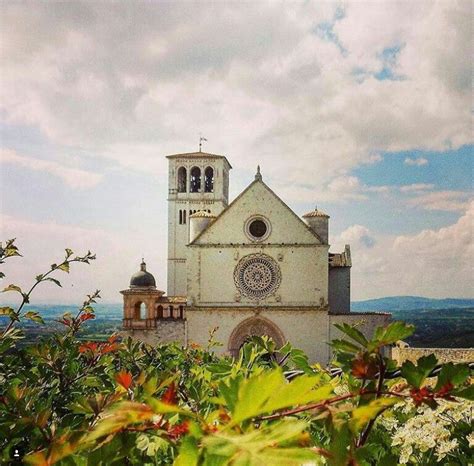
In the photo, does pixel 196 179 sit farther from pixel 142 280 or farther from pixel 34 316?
pixel 34 316

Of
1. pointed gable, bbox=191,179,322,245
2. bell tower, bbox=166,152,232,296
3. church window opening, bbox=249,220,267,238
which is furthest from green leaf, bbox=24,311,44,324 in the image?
bell tower, bbox=166,152,232,296

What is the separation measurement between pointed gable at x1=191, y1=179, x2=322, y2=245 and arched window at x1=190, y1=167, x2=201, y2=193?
868 cm

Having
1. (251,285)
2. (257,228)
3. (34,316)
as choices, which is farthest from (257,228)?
(34,316)

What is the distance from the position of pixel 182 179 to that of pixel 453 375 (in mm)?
30602

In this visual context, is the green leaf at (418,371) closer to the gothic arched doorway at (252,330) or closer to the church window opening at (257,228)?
the gothic arched doorway at (252,330)

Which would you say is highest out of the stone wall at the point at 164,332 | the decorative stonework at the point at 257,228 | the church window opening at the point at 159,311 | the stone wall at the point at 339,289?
the decorative stonework at the point at 257,228

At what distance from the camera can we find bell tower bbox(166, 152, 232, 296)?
3045cm

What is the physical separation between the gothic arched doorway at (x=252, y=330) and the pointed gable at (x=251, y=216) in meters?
2.91

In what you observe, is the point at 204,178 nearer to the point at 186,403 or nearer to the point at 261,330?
the point at 261,330

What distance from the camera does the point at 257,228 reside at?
74.6 ft

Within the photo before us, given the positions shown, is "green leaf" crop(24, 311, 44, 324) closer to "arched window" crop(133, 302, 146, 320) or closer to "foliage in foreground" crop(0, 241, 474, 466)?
"foliage in foreground" crop(0, 241, 474, 466)

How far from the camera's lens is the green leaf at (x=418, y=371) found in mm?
793

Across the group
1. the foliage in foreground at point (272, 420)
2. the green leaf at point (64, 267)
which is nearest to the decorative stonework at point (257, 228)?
the green leaf at point (64, 267)

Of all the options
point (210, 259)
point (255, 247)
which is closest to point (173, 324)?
point (210, 259)
